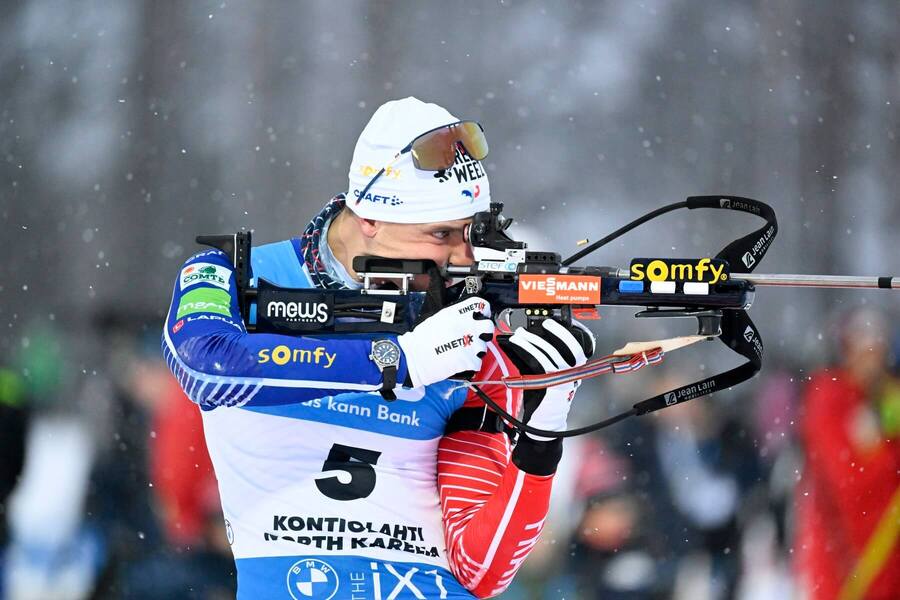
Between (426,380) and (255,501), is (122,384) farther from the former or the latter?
(426,380)

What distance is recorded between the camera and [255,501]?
226cm

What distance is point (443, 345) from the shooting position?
1.98 metres

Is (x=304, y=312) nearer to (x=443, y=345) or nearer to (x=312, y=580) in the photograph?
(x=443, y=345)

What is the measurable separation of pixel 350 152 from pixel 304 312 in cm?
142

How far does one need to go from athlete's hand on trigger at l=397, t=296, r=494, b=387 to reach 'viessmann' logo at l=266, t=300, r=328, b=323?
0.17 metres

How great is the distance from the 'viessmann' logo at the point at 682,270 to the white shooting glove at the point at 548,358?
0.48 feet

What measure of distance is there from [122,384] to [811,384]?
2059 mm

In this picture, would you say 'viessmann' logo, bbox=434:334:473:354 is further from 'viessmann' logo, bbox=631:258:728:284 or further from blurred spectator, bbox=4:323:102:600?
blurred spectator, bbox=4:323:102:600

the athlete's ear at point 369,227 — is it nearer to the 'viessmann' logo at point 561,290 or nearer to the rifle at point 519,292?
the rifle at point 519,292

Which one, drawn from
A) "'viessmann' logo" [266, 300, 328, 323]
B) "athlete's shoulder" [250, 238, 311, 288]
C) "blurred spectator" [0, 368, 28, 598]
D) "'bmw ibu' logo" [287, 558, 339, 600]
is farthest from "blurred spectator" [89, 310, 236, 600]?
"'viessmann' logo" [266, 300, 328, 323]

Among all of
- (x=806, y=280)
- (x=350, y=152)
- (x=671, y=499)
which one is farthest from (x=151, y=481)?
(x=806, y=280)

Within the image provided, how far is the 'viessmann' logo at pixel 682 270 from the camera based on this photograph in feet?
6.77

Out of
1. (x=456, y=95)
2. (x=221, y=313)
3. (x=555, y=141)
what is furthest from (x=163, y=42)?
(x=221, y=313)

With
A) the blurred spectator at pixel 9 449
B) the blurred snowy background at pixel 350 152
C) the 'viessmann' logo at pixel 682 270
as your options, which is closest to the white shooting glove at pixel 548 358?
the 'viessmann' logo at pixel 682 270
